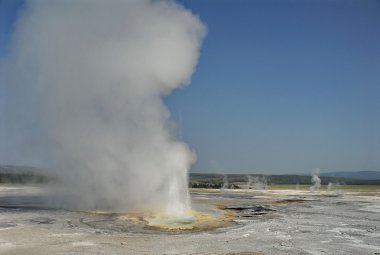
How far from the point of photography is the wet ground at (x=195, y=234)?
39.1 feet

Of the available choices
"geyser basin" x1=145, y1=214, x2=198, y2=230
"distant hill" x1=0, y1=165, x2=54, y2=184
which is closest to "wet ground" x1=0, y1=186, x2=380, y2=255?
"geyser basin" x1=145, y1=214, x2=198, y2=230

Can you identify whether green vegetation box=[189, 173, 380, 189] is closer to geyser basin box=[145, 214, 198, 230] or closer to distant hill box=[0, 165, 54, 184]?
distant hill box=[0, 165, 54, 184]

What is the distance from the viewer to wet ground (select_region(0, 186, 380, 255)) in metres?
11.9

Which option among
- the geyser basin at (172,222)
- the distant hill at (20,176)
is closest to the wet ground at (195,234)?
the geyser basin at (172,222)

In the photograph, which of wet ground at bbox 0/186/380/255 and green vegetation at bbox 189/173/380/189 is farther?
green vegetation at bbox 189/173/380/189

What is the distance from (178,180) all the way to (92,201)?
4.41m

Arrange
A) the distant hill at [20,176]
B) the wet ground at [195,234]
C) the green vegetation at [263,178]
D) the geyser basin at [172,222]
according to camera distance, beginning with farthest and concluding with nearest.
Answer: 1. the green vegetation at [263,178]
2. the distant hill at [20,176]
3. the geyser basin at [172,222]
4. the wet ground at [195,234]

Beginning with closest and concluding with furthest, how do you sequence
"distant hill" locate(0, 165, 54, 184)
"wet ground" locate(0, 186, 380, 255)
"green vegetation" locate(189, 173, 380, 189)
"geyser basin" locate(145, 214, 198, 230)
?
"wet ground" locate(0, 186, 380, 255)
"geyser basin" locate(145, 214, 198, 230)
"distant hill" locate(0, 165, 54, 184)
"green vegetation" locate(189, 173, 380, 189)

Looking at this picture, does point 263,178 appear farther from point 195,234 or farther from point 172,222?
point 195,234

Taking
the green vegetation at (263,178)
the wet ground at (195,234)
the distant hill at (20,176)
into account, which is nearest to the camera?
the wet ground at (195,234)

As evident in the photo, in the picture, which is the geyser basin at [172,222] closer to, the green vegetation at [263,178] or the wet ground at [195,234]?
the wet ground at [195,234]

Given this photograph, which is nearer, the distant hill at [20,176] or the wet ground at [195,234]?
the wet ground at [195,234]

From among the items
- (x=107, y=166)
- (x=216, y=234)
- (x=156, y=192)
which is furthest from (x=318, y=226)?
(x=107, y=166)

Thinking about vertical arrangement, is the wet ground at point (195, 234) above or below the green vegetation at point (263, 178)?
below
